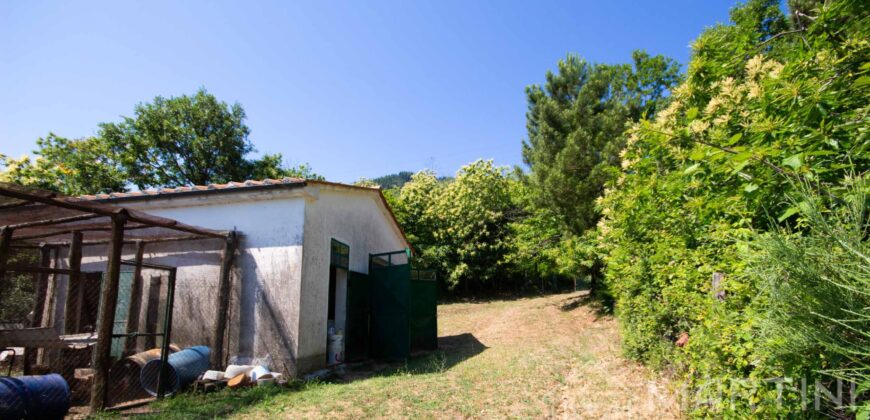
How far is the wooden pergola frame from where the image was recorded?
210 inches

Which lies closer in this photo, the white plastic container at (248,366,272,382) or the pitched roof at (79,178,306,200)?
the white plastic container at (248,366,272,382)

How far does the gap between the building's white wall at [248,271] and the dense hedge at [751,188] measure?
613cm

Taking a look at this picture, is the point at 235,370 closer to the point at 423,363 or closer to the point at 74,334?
the point at 74,334

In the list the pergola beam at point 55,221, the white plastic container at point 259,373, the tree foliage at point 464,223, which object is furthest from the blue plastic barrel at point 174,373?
the tree foliage at point 464,223

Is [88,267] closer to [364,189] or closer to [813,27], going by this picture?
[364,189]

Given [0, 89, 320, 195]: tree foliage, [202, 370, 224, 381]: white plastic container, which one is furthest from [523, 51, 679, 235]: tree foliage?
[0, 89, 320, 195]: tree foliage

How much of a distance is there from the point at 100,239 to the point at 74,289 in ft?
5.28

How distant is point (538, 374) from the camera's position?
279 inches

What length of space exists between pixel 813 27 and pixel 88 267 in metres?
12.9

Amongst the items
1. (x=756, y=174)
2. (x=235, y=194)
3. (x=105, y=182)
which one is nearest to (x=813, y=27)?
(x=756, y=174)

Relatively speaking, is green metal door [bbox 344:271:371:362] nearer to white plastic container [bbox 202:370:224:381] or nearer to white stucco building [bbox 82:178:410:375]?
white stucco building [bbox 82:178:410:375]

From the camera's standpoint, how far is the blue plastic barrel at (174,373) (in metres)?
6.68

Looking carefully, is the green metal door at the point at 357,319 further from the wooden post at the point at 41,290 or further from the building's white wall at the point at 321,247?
the wooden post at the point at 41,290

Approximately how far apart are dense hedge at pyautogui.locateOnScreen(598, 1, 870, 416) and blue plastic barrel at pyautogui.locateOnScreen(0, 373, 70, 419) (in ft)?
22.5
